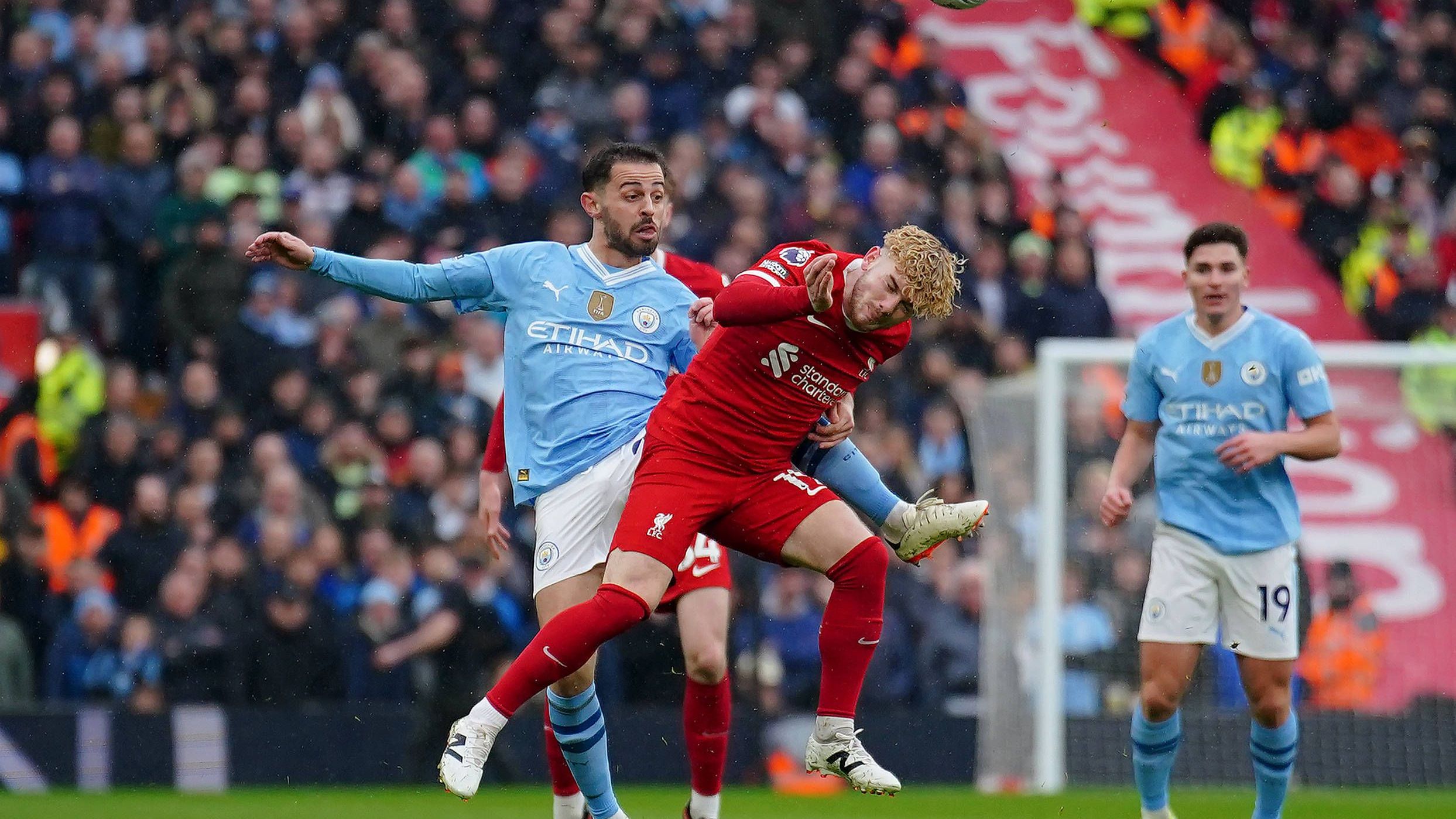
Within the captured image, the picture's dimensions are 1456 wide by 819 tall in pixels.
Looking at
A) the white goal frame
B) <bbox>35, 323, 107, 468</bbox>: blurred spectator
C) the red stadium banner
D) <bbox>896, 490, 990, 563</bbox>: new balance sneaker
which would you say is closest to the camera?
<bbox>896, 490, 990, 563</bbox>: new balance sneaker

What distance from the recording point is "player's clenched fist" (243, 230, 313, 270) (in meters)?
6.58

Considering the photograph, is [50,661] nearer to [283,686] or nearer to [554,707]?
[283,686]

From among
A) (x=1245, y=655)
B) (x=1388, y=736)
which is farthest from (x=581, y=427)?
(x=1388, y=736)

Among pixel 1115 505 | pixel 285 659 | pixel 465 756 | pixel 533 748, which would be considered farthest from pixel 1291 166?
pixel 465 756

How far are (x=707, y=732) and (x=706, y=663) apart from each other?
11.7 inches

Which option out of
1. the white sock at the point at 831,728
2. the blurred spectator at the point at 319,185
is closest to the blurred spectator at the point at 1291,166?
the blurred spectator at the point at 319,185

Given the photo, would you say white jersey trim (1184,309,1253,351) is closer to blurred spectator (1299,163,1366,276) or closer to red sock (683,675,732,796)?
red sock (683,675,732,796)

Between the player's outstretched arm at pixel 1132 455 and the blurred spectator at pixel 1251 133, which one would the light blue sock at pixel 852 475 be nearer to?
the player's outstretched arm at pixel 1132 455

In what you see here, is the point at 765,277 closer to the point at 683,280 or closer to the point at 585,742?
the point at 683,280

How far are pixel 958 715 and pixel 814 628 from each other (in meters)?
1.07

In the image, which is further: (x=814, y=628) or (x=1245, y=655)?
(x=814, y=628)

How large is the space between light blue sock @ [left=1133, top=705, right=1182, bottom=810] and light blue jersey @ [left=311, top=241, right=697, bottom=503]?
2448mm

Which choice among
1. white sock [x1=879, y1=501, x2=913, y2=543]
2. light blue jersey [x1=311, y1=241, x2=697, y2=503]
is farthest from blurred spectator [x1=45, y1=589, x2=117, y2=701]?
white sock [x1=879, y1=501, x2=913, y2=543]

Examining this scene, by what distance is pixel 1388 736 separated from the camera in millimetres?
11438
